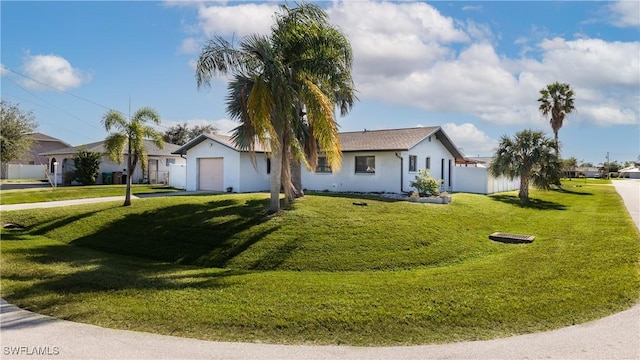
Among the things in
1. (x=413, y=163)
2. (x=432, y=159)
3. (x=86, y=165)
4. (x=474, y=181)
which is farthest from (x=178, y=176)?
(x=474, y=181)

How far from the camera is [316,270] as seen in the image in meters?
10.2

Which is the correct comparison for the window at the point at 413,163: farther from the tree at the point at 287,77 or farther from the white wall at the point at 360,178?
the tree at the point at 287,77

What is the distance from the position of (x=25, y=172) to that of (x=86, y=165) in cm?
1721

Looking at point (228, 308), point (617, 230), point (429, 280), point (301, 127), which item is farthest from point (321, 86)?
point (617, 230)

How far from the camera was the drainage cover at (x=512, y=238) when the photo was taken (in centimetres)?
1282

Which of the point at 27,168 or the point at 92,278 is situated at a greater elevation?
the point at 27,168

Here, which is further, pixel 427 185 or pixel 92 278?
pixel 427 185

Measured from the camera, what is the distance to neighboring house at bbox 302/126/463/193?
23.4 meters

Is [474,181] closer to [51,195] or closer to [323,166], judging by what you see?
[323,166]

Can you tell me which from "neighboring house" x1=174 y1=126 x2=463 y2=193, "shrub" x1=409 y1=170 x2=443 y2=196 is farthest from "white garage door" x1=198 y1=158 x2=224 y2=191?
"shrub" x1=409 y1=170 x2=443 y2=196

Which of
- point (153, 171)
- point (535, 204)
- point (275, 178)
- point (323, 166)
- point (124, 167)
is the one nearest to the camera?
point (275, 178)

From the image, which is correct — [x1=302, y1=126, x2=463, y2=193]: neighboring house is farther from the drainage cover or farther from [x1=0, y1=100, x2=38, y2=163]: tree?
[x1=0, y1=100, x2=38, y2=163]: tree

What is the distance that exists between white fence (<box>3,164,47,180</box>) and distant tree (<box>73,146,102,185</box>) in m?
13.5

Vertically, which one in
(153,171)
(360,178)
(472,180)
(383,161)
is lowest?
(472,180)
